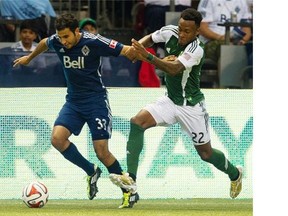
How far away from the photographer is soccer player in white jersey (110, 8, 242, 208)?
9.40 m

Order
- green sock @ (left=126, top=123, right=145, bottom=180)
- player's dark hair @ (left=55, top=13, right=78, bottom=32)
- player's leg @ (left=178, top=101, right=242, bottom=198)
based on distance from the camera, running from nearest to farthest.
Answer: player's dark hair @ (left=55, top=13, right=78, bottom=32)
green sock @ (left=126, top=123, right=145, bottom=180)
player's leg @ (left=178, top=101, right=242, bottom=198)

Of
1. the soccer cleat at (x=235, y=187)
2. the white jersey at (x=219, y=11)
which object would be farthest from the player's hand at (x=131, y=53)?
the white jersey at (x=219, y=11)

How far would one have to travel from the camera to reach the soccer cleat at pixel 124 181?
9445 mm

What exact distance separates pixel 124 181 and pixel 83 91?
0.99m

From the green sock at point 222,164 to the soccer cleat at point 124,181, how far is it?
920 mm

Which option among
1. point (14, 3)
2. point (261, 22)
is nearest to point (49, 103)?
point (14, 3)

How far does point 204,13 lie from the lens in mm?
13820

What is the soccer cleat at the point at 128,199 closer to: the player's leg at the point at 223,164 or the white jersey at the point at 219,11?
the player's leg at the point at 223,164

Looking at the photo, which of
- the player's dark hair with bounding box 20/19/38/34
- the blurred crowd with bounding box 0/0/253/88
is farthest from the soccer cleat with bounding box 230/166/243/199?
the player's dark hair with bounding box 20/19/38/34

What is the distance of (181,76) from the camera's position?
9.65m

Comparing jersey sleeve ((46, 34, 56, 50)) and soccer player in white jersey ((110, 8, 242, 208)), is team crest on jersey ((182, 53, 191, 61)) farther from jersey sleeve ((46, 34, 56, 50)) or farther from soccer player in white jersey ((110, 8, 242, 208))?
jersey sleeve ((46, 34, 56, 50))

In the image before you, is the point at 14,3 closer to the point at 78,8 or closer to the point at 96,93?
the point at 78,8

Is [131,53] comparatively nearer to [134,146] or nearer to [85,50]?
[85,50]

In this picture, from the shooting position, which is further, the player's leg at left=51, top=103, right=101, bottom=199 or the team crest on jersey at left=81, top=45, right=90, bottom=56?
the player's leg at left=51, top=103, right=101, bottom=199
